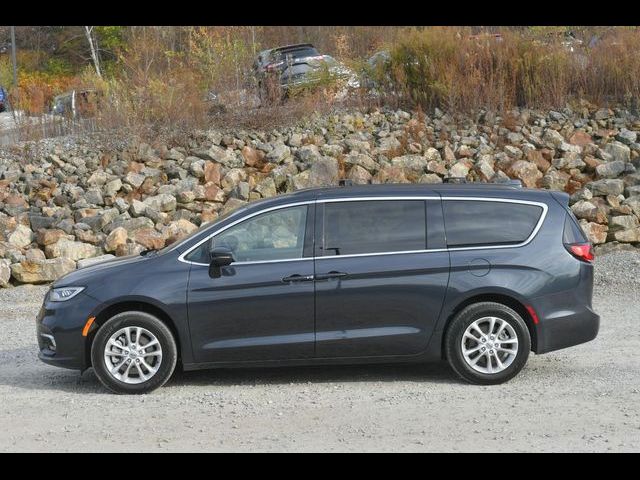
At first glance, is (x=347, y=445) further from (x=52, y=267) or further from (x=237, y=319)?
(x=52, y=267)

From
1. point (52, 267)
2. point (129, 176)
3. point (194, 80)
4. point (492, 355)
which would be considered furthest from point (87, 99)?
point (492, 355)

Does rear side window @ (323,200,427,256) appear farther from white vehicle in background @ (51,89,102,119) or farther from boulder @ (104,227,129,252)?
white vehicle in background @ (51,89,102,119)

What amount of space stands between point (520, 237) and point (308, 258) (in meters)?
1.82

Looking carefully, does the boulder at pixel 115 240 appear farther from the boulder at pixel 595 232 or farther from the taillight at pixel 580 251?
the taillight at pixel 580 251

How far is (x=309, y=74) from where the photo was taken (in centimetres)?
2158

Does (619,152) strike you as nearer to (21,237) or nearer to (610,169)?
(610,169)

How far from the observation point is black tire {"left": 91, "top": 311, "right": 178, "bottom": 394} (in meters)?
8.22

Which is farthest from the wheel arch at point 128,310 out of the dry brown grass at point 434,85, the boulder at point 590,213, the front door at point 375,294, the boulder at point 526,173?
the dry brown grass at point 434,85

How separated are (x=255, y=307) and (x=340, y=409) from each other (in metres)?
1.19

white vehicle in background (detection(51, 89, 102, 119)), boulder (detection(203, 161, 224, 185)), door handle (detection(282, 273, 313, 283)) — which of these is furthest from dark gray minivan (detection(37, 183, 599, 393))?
white vehicle in background (detection(51, 89, 102, 119))

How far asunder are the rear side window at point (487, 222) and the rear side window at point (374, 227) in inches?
10.2

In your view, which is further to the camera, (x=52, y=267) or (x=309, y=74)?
(x=309, y=74)

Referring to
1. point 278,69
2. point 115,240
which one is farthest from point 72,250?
point 278,69

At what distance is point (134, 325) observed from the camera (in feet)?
27.0
